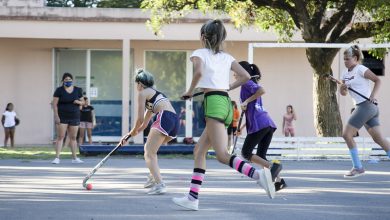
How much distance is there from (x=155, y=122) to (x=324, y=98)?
35.5ft

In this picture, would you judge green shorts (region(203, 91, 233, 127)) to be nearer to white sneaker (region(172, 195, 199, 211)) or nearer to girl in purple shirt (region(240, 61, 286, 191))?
white sneaker (region(172, 195, 199, 211))

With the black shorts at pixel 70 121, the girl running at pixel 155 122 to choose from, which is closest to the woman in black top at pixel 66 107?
the black shorts at pixel 70 121

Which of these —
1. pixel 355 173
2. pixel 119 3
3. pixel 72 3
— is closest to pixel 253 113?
pixel 355 173

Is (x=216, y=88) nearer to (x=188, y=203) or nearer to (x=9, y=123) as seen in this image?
(x=188, y=203)

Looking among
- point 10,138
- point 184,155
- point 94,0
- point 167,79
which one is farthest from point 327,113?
point 94,0

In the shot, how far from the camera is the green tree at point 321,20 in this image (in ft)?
62.2

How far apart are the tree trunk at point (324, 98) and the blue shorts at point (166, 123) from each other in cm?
1043

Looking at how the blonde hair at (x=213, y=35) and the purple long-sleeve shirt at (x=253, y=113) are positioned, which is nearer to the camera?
the blonde hair at (x=213, y=35)

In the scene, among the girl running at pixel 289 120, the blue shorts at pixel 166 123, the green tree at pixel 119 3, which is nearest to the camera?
A: the blue shorts at pixel 166 123

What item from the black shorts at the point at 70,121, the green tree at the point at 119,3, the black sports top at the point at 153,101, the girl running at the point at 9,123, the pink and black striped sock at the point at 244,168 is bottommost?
the girl running at the point at 9,123

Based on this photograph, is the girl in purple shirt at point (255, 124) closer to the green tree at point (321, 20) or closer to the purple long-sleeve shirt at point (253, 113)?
the purple long-sleeve shirt at point (253, 113)

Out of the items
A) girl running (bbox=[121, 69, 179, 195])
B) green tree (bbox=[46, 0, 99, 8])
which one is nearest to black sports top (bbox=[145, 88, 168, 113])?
girl running (bbox=[121, 69, 179, 195])

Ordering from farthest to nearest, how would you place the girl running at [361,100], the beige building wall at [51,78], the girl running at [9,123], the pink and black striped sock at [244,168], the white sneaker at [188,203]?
the beige building wall at [51,78]
the girl running at [9,123]
the girl running at [361,100]
the white sneaker at [188,203]
the pink and black striped sock at [244,168]

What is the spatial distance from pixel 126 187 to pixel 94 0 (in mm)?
34971
